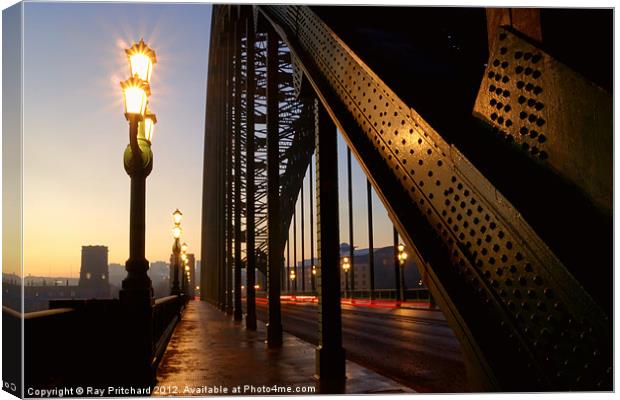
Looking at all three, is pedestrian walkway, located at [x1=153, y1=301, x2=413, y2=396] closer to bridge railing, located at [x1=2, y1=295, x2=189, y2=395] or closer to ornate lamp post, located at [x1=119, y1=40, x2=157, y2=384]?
ornate lamp post, located at [x1=119, y1=40, x2=157, y2=384]

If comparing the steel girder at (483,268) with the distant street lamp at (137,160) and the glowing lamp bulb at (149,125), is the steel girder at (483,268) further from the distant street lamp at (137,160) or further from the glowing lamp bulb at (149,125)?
the glowing lamp bulb at (149,125)

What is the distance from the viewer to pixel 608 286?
2.13 meters

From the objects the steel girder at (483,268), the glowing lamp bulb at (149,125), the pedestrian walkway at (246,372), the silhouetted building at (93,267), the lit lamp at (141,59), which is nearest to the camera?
the steel girder at (483,268)

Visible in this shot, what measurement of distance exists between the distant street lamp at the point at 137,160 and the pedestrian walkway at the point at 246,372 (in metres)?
1.40

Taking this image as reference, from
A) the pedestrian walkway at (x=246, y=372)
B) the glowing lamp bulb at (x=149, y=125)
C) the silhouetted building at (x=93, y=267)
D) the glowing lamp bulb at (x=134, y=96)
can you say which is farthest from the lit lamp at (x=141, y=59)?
the silhouetted building at (x=93, y=267)

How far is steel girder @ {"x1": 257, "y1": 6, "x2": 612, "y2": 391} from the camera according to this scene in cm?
221

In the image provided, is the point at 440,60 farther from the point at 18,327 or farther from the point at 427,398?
the point at 18,327

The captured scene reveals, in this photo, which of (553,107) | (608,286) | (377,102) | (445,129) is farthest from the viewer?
(377,102)

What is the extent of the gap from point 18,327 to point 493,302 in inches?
150

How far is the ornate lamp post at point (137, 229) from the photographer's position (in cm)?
609

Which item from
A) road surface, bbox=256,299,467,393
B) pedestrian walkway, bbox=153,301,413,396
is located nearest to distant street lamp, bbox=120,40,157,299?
pedestrian walkway, bbox=153,301,413,396

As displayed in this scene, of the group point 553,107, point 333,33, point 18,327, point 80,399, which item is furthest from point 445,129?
point 80,399

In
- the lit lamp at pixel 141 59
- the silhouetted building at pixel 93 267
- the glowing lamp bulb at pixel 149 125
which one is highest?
the lit lamp at pixel 141 59

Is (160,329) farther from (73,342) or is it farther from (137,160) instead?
(73,342)
